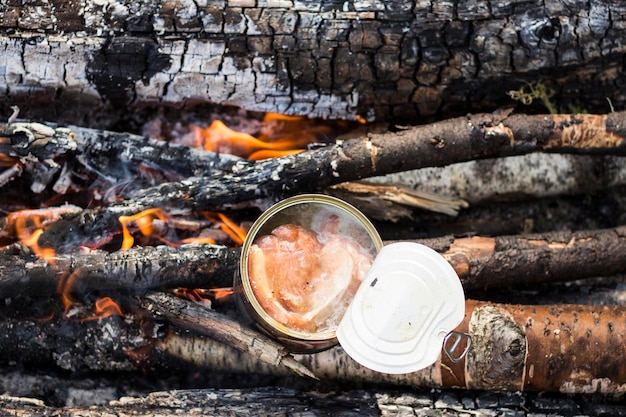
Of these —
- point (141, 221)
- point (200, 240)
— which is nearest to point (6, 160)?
point (141, 221)

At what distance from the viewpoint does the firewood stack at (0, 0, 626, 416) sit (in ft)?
8.30

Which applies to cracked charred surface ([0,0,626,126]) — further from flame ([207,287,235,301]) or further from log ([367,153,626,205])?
flame ([207,287,235,301])

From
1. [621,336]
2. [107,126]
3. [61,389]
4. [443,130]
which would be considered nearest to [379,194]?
[443,130]

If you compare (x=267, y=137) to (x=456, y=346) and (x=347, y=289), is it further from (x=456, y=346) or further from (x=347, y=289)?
(x=456, y=346)

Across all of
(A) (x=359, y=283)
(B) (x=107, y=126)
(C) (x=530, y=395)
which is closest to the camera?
(A) (x=359, y=283)

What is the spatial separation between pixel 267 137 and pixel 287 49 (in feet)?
1.57

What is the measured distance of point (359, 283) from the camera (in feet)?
7.56

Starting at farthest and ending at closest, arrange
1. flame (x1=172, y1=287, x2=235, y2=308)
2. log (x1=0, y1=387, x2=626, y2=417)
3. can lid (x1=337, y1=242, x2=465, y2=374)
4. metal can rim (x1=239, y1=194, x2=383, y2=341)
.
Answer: flame (x1=172, y1=287, x2=235, y2=308) → log (x1=0, y1=387, x2=626, y2=417) → metal can rim (x1=239, y1=194, x2=383, y2=341) → can lid (x1=337, y1=242, x2=465, y2=374)

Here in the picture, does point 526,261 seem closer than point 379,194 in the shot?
Yes

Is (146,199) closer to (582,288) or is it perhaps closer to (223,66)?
(223,66)

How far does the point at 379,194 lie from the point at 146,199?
1055mm

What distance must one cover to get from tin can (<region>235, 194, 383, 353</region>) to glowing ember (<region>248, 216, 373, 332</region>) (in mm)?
18

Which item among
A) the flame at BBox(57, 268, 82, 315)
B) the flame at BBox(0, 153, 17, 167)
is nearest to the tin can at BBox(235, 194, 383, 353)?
the flame at BBox(57, 268, 82, 315)

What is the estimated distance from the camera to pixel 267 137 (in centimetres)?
318
